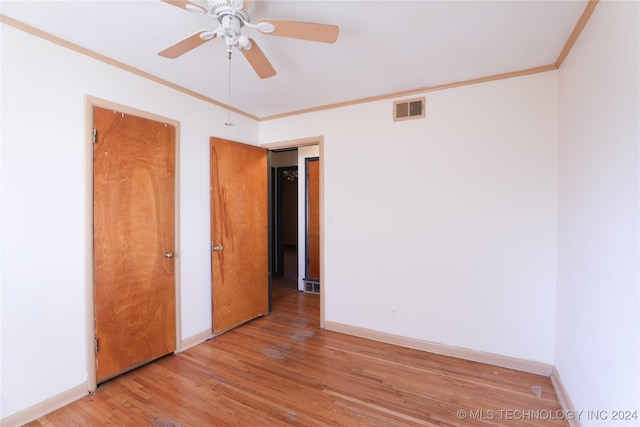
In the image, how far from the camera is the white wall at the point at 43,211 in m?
1.73

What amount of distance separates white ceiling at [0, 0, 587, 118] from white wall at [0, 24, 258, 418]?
22cm

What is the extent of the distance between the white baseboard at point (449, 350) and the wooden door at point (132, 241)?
1769 mm

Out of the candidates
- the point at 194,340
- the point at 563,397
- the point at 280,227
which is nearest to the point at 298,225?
the point at 280,227

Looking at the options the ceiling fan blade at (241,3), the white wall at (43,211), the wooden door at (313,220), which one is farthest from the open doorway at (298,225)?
the ceiling fan blade at (241,3)

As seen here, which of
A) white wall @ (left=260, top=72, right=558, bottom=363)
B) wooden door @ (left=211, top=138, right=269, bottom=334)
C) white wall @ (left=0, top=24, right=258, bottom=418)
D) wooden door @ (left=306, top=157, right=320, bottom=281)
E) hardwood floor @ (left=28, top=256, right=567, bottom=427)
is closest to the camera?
white wall @ (left=0, top=24, right=258, bottom=418)

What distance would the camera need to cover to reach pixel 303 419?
1.84 m

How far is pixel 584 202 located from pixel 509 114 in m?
1.04

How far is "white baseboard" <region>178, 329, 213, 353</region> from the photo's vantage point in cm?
275

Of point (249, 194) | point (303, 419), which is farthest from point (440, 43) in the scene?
point (303, 419)

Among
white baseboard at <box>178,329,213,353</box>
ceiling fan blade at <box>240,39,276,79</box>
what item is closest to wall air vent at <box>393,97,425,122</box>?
ceiling fan blade at <box>240,39,276,79</box>

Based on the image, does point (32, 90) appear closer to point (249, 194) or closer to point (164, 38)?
point (164, 38)

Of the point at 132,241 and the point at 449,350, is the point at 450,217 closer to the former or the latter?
the point at 449,350

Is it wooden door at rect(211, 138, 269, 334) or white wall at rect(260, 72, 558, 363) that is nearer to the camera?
white wall at rect(260, 72, 558, 363)

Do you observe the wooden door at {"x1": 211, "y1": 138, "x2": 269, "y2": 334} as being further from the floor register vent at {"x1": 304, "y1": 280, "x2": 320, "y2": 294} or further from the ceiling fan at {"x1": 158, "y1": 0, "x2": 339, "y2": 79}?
the ceiling fan at {"x1": 158, "y1": 0, "x2": 339, "y2": 79}
